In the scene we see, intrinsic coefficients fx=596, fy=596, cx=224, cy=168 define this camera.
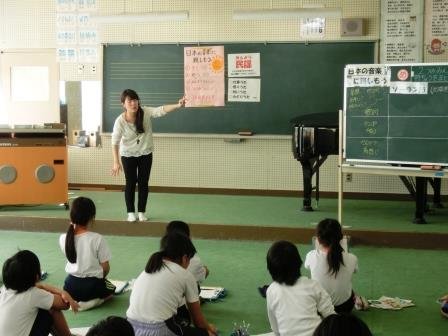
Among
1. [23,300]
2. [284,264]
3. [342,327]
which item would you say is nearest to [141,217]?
[23,300]

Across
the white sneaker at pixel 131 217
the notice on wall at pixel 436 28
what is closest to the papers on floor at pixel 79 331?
the white sneaker at pixel 131 217

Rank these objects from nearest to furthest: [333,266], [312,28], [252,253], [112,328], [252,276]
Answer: [112,328] → [333,266] → [252,276] → [252,253] → [312,28]

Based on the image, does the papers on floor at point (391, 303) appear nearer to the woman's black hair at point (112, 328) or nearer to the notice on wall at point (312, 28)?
the woman's black hair at point (112, 328)

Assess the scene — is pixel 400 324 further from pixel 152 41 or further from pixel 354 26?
pixel 152 41

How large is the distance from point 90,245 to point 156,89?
437 cm

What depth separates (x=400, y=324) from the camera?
3.58m

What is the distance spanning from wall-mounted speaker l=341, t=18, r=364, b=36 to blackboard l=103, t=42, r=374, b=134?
0.44 ft

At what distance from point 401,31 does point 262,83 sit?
1794 mm

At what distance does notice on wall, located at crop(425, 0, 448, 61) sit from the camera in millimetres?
7078

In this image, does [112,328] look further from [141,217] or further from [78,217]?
[141,217]

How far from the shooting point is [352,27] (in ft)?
24.0

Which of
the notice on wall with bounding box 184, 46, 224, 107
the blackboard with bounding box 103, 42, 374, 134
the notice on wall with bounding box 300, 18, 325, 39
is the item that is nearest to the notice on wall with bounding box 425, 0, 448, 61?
the blackboard with bounding box 103, 42, 374, 134

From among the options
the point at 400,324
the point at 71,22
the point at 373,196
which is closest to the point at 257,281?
the point at 400,324

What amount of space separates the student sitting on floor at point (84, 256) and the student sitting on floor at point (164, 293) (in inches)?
37.1
